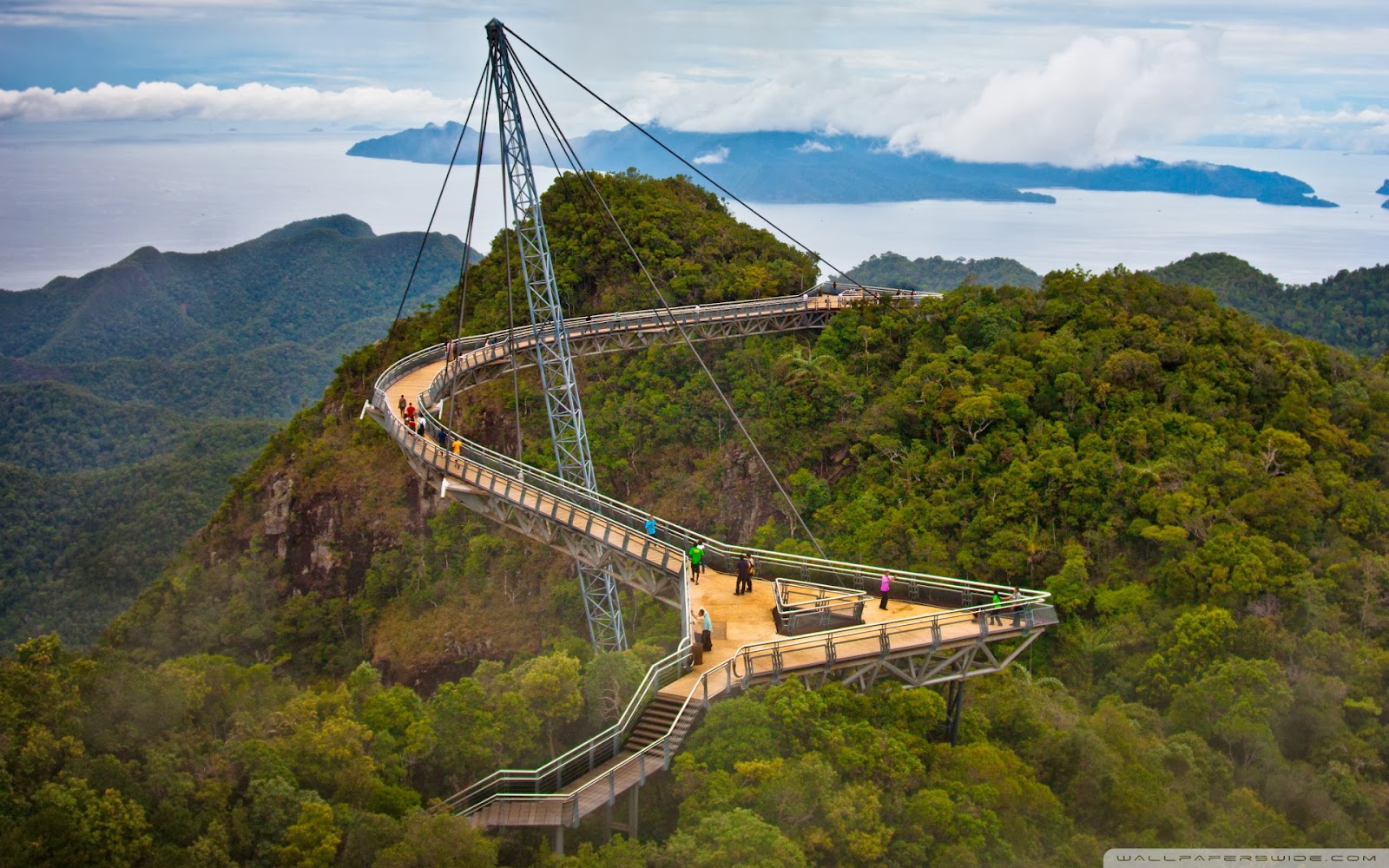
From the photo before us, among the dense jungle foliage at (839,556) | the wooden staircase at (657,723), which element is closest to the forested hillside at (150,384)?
the dense jungle foliage at (839,556)

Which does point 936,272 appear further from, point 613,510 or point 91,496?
point 613,510

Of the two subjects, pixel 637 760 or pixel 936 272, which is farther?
pixel 936 272

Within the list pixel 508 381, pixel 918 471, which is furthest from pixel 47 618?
pixel 918 471

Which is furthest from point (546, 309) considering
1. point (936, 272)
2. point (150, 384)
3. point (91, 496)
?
point (150, 384)

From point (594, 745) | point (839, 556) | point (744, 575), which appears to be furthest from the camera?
point (839, 556)

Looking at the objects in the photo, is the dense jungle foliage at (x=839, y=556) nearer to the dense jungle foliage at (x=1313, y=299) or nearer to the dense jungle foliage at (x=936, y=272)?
the dense jungle foliage at (x=1313, y=299)

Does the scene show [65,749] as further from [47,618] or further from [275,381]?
[275,381]

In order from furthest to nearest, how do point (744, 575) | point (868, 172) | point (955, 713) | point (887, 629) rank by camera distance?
point (868, 172)
point (744, 575)
point (955, 713)
point (887, 629)
